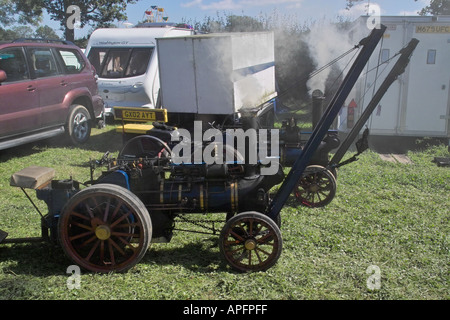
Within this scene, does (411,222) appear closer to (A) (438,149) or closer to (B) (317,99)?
(B) (317,99)

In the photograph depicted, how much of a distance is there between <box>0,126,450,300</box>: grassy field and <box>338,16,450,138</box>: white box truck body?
3559mm

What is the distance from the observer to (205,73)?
29.9 feet

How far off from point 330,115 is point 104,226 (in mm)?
2490

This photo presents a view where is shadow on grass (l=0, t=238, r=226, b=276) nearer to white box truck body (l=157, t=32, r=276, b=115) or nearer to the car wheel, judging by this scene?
white box truck body (l=157, t=32, r=276, b=115)

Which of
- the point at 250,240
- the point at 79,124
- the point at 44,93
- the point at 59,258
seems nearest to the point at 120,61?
the point at 79,124

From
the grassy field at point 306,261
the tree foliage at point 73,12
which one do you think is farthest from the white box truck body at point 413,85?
the tree foliage at point 73,12

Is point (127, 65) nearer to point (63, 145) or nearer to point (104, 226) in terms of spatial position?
point (63, 145)

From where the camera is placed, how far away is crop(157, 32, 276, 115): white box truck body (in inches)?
351

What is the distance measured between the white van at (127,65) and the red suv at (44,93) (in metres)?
1.21

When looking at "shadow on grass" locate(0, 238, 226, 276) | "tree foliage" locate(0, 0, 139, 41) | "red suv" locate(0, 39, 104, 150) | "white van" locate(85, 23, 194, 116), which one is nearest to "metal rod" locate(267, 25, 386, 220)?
"shadow on grass" locate(0, 238, 226, 276)

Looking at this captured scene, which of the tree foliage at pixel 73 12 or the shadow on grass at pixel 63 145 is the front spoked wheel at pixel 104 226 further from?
the tree foliage at pixel 73 12

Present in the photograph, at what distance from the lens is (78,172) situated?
7836 millimetres

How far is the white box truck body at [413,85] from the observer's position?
9695 mm
